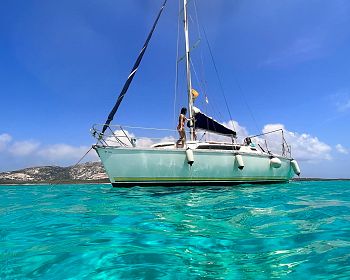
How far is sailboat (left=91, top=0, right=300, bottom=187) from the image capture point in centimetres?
1453

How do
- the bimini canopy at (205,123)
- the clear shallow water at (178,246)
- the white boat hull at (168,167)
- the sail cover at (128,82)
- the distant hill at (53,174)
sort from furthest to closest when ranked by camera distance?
the distant hill at (53,174) < the bimini canopy at (205,123) < the sail cover at (128,82) < the white boat hull at (168,167) < the clear shallow water at (178,246)

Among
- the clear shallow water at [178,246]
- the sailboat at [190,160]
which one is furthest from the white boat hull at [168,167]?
the clear shallow water at [178,246]

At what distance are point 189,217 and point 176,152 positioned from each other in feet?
26.8

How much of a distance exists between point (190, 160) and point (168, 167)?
1154mm

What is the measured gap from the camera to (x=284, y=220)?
20.2ft

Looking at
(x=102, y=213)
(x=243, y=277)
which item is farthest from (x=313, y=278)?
(x=102, y=213)

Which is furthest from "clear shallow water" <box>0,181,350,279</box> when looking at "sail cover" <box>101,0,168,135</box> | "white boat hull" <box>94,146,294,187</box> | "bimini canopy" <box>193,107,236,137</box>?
"bimini canopy" <box>193,107,236,137</box>

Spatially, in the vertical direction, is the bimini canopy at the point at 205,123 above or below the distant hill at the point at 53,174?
above

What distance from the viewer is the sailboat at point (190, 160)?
1453 cm

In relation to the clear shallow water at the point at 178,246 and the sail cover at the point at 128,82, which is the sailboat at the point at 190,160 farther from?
the clear shallow water at the point at 178,246

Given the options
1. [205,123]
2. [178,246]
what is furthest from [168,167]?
[178,246]

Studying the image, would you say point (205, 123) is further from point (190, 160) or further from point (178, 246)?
point (178, 246)

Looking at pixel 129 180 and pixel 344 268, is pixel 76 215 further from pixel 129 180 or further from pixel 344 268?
pixel 129 180

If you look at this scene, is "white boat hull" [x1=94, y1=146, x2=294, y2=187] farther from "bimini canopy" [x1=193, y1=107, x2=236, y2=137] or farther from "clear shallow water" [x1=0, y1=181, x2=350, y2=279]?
"clear shallow water" [x1=0, y1=181, x2=350, y2=279]
